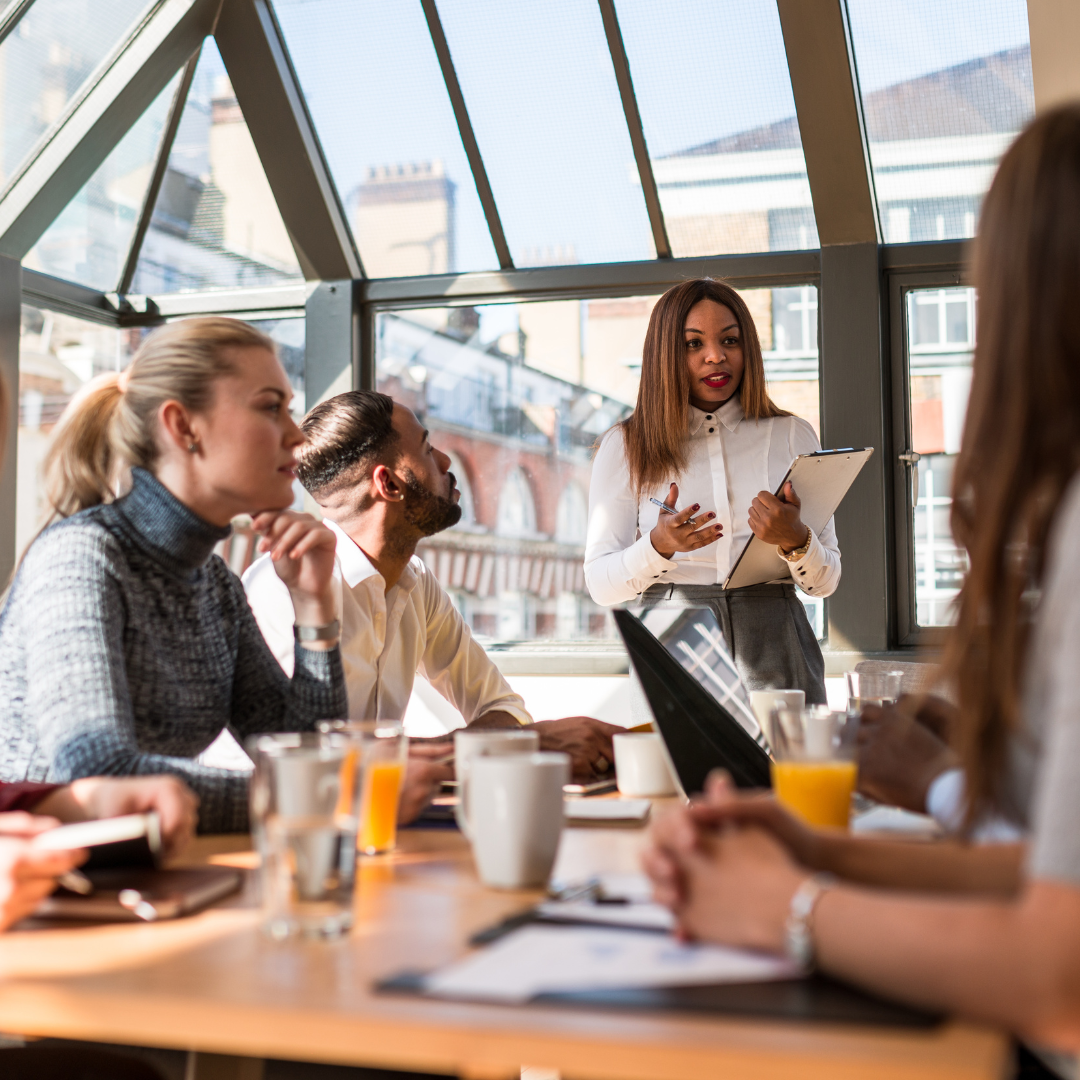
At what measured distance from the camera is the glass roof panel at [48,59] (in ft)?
12.5

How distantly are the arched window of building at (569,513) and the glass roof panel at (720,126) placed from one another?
0.95 m

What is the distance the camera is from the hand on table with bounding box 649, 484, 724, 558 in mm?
2572

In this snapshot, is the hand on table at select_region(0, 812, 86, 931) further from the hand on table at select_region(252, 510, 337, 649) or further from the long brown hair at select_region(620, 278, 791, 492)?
the long brown hair at select_region(620, 278, 791, 492)

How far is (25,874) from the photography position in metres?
0.80

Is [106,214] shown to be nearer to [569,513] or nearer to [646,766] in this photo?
[569,513]

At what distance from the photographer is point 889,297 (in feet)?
13.3

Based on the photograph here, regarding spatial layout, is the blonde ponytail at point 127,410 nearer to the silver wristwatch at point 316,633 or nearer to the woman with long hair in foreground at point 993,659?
the silver wristwatch at point 316,633

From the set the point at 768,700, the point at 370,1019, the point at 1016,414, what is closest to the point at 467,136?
the point at 768,700

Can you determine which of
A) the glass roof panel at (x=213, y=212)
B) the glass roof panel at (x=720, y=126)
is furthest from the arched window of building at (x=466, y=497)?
the glass roof panel at (x=720, y=126)

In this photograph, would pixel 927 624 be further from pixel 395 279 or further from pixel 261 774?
pixel 261 774

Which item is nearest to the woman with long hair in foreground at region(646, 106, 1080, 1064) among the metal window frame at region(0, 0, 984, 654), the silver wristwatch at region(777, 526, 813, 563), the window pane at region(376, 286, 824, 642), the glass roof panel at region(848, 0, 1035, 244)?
the silver wristwatch at region(777, 526, 813, 563)

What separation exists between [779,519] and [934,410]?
1711 mm

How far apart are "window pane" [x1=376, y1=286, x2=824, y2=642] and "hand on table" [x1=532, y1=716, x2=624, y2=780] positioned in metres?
2.68

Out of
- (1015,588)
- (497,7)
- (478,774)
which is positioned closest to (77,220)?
(497,7)
